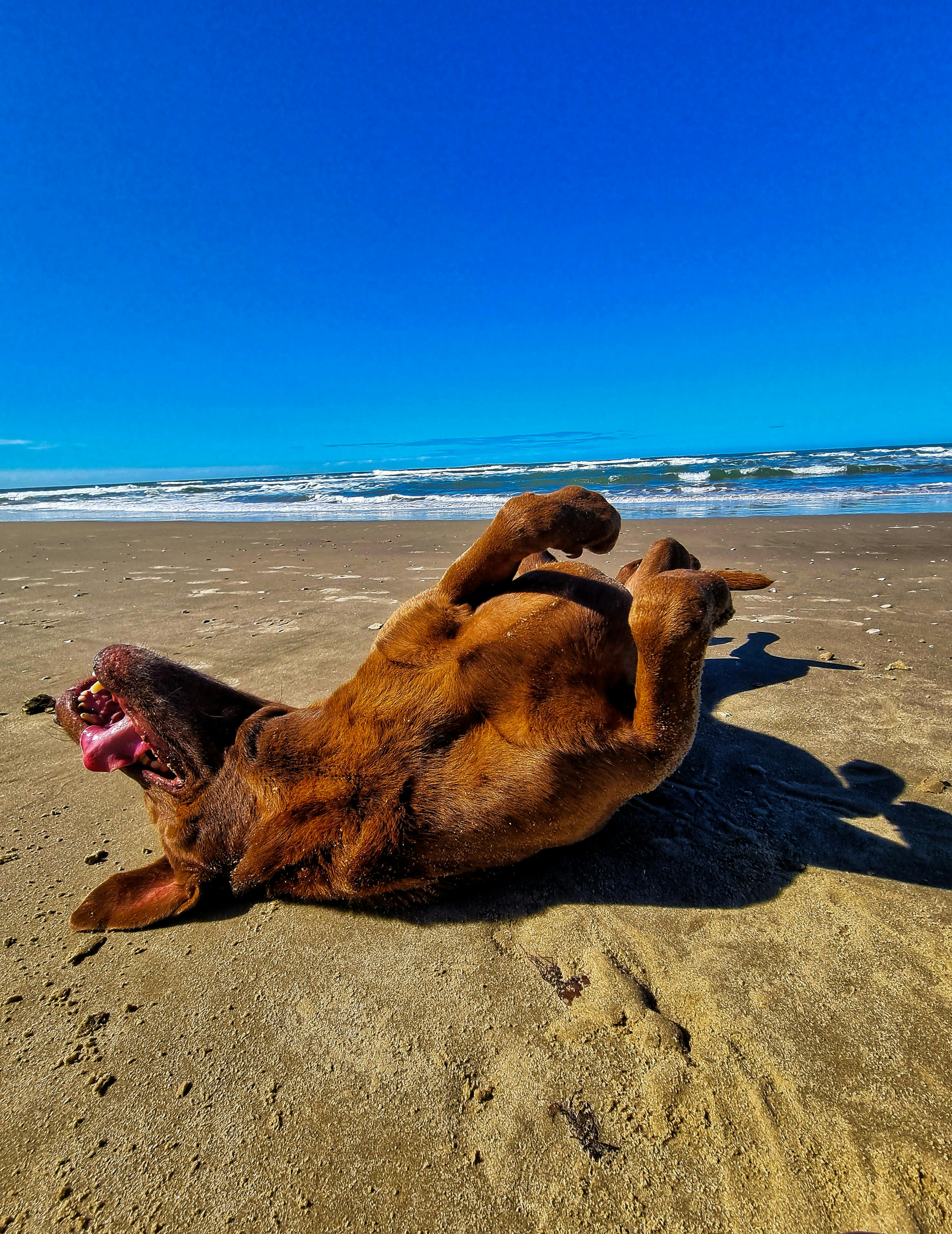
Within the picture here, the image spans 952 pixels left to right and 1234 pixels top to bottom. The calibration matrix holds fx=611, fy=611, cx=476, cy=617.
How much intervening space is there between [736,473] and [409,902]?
89.8 feet

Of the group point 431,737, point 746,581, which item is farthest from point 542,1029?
point 746,581

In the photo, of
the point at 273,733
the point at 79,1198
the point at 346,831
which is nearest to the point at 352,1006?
the point at 346,831

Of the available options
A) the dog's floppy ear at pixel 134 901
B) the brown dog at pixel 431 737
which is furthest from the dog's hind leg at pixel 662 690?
the dog's floppy ear at pixel 134 901

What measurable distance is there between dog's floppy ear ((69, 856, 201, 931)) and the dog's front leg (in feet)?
4.68

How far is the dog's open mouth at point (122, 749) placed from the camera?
224 cm

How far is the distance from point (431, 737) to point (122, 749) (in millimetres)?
1220

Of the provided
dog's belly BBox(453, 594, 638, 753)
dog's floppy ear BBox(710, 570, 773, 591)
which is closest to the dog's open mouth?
dog's belly BBox(453, 594, 638, 753)

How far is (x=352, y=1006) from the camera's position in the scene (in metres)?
1.77

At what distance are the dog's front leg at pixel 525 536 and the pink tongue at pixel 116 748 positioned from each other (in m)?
1.29

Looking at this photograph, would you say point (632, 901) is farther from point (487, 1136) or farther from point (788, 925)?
point (487, 1136)

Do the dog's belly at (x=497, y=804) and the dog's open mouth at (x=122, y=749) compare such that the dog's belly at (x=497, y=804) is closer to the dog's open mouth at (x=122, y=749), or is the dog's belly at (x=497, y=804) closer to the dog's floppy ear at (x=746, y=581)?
the dog's open mouth at (x=122, y=749)

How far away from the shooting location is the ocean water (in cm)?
1697

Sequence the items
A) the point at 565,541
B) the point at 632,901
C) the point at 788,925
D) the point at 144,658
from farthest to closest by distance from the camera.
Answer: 1. the point at 565,541
2. the point at 144,658
3. the point at 632,901
4. the point at 788,925

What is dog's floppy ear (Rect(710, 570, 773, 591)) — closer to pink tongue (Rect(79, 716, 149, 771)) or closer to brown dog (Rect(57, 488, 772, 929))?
brown dog (Rect(57, 488, 772, 929))
